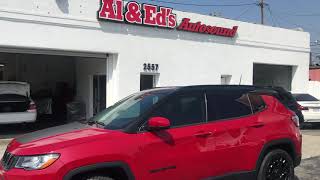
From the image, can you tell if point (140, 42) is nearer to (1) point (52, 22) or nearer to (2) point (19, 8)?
(1) point (52, 22)

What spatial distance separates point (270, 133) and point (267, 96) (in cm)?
72

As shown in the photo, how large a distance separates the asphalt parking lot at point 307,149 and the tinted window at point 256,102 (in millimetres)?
2669

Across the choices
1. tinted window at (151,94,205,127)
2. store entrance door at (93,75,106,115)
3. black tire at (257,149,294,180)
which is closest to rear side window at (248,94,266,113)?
black tire at (257,149,294,180)

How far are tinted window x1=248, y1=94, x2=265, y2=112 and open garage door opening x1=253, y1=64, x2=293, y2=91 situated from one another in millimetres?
20401

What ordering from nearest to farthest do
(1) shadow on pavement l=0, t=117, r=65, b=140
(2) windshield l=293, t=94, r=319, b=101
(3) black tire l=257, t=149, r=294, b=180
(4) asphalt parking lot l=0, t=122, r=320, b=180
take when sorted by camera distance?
(3) black tire l=257, t=149, r=294, b=180, (4) asphalt parking lot l=0, t=122, r=320, b=180, (1) shadow on pavement l=0, t=117, r=65, b=140, (2) windshield l=293, t=94, r=319, b=101

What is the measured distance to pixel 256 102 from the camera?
7.86 meters

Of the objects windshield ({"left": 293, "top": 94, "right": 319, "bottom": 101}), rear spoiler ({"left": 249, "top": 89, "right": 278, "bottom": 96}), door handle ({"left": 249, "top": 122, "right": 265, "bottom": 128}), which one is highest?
rear spoiler ({"left": 249, "top": 89, "right": 278, "bottom": 96})

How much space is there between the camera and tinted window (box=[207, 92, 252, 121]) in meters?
7.16

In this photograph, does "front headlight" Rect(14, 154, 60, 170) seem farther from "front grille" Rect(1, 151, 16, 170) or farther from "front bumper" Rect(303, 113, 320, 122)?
"front bumper" Rect(303, 113, 320, 122)

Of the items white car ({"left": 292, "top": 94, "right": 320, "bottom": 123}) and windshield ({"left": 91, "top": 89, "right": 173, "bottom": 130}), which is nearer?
windshield ({"left": 91, "top": 89, "right": 173, "bottom": 130})

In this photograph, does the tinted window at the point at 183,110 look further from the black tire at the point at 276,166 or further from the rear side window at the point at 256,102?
the black tire at the point at 276,166

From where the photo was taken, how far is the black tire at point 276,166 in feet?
25.0

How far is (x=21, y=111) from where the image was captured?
18422mm

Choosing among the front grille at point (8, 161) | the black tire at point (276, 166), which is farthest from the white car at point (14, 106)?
the black tire at point (276, 166)
